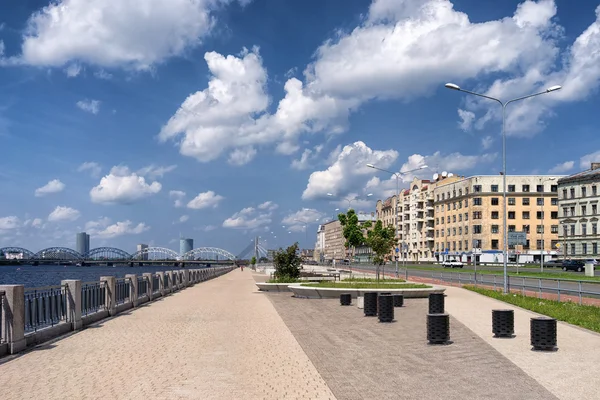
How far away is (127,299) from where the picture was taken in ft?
76.6

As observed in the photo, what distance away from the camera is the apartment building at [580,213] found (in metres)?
85.0

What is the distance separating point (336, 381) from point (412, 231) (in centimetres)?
12881

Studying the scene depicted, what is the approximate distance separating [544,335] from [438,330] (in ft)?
7.39

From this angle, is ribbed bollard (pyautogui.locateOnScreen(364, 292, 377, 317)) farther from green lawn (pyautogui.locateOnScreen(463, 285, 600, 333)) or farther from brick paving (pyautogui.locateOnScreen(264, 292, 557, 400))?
green lawn (pyautogui.locateOnScreen(463, 285, 600, 333))

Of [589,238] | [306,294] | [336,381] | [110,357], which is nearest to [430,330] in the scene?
[336,381]

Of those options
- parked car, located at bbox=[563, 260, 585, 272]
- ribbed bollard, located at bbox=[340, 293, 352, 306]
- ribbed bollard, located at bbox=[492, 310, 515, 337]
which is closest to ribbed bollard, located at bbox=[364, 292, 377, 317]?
ribbed bollard, located at bbox=[340, 293, 352, 306]

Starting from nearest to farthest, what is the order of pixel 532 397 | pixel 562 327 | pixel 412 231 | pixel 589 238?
pixel 532 397, pixel 562 327, pixel 589 238, pixel 412 231

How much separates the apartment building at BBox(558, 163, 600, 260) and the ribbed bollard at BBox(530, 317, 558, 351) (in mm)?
79642

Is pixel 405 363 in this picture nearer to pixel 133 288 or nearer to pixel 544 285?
pixel 133 288

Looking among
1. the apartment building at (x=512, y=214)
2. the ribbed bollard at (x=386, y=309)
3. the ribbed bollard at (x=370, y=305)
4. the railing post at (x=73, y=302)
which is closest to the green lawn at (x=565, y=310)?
the ribbed bollard at (x=386, y=309)

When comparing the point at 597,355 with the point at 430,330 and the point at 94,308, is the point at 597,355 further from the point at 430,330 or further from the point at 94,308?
the point at 94,308

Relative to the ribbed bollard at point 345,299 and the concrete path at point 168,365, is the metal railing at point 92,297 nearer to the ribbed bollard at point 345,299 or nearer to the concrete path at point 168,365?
the concrete path at point 168,365

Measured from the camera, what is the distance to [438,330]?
45.1ft

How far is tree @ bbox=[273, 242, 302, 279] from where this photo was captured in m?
38.3
